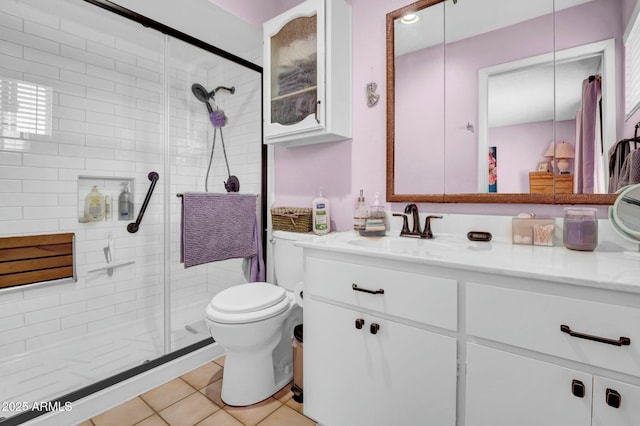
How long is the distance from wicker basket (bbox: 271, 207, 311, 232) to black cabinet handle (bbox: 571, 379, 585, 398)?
4.34ft

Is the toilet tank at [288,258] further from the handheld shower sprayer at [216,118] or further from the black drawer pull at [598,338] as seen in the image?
the black drawer pull at [598,338]

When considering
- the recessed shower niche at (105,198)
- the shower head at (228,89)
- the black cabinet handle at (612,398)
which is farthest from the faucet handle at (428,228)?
the recessed shower niche at (105,198)

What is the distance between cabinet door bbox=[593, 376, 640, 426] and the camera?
699mm

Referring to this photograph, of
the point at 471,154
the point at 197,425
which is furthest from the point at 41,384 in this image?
the point at 471,154

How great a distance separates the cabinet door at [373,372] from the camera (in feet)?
3.14

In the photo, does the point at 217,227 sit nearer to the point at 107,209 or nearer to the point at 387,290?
the point at 107,209

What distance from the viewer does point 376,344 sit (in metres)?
1.08

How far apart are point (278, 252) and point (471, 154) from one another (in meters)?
1.18

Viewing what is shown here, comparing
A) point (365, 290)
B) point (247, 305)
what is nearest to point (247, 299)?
point (247, 305)

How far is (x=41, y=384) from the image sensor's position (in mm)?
1554

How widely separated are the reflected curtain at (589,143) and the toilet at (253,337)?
1374 mm

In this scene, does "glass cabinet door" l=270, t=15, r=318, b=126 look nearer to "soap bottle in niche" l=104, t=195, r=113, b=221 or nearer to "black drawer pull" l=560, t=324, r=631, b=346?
"soap bottle in niche" l=104, t=195, r=113, b=221

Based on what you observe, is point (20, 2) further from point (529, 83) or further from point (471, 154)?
point (529, 83)

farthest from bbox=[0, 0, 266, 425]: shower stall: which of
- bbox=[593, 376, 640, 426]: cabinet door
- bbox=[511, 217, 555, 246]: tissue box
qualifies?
bbox=[593, 376, 640, 426]: cabinet door
